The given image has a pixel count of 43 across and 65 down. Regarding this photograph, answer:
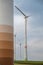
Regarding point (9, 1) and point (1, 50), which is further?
point (9, 1)

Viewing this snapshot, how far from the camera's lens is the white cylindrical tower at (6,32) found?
7.30m

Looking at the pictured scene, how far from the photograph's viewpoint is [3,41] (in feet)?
24.2

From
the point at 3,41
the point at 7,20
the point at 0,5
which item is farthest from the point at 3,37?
the point at 0,5

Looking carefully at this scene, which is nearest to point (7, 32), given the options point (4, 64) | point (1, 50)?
point (1, 50)

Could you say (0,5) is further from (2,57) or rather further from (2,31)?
(2,57)

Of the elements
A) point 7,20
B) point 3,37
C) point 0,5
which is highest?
point 0,5

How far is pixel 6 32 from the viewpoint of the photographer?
748 cm

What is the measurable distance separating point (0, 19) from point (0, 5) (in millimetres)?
528

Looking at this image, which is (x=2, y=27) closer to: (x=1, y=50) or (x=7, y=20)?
(x=7, y=20)

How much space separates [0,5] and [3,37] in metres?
1.19

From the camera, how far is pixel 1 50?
286 inches

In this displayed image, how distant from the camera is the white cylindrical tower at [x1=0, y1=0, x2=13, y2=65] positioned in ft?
24.0

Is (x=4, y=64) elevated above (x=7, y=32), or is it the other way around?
(x=7, y=32)

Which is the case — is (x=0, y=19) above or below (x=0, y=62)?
above
